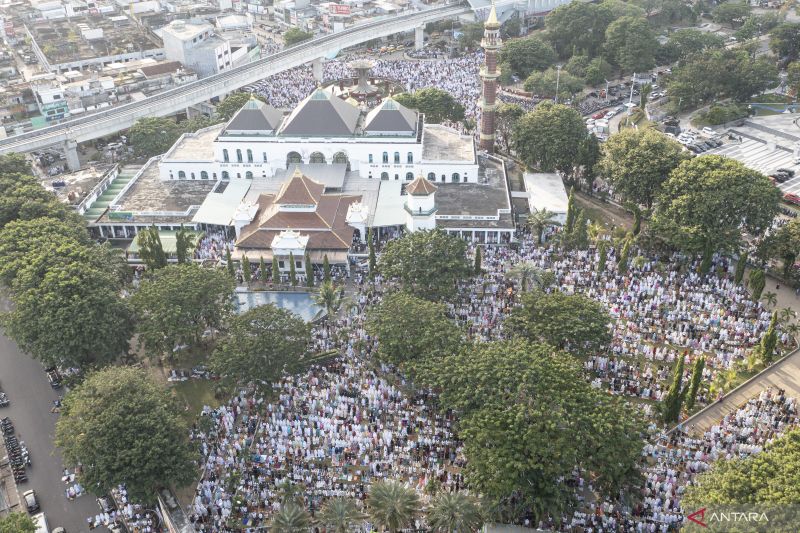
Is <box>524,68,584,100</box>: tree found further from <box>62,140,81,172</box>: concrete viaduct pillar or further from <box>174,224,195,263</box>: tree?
<box>62,140,81,172</box>: concrete viaduct pillar

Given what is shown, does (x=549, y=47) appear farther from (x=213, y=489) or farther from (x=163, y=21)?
(x=213, y=489)

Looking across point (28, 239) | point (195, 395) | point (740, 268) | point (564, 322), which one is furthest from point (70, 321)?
point (740, 268)

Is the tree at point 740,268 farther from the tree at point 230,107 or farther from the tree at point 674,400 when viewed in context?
the tree at point 230,107

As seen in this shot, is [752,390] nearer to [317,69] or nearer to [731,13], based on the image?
[317,69]

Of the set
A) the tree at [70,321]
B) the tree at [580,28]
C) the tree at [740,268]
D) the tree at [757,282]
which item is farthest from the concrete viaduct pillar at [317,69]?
the tree at [757,282]

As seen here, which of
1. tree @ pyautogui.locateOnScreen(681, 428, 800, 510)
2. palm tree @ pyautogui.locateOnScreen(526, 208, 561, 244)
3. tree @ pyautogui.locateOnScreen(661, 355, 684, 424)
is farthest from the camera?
palm tree @ pyautogui.locateOnScreen(526, 208, 561, 244)

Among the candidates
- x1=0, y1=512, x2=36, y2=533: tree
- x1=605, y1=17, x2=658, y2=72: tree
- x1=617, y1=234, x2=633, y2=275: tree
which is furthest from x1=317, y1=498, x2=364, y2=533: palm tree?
x1=605, y1=17, x2=658, y2=72: tree
